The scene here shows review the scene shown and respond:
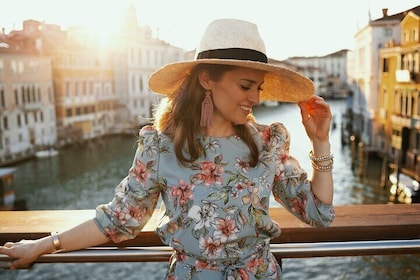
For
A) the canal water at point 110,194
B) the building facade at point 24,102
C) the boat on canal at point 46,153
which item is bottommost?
the canal water at point 110,194

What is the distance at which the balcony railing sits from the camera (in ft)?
2.56

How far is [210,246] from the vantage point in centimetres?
71

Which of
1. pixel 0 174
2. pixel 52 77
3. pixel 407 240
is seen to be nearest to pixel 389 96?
pixel 0 174

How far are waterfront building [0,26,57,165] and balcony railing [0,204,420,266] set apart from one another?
1372 centimetres

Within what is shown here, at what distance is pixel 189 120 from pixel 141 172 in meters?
0.10

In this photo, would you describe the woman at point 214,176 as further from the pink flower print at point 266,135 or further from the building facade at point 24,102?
the building facade at point 24,102

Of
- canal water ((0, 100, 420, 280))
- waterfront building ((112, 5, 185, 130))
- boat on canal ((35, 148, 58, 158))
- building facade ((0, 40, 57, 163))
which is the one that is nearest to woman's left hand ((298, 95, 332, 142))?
canal water ((0, 100, 420, 280))

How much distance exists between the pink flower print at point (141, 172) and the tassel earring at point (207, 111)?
11 cm

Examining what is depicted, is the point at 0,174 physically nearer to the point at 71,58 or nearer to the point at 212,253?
the point at 71,58

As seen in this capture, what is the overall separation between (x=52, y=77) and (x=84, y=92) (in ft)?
6.10

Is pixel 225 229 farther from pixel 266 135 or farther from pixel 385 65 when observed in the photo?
pixel 385 65

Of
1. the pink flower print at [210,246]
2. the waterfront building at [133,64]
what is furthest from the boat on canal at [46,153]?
the pink flower print at [210,246]

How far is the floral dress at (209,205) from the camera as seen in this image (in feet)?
2.33

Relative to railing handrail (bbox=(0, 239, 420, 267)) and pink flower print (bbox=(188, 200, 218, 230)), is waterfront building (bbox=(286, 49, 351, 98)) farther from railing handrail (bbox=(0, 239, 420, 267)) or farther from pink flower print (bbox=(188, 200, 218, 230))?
pink flower print (bbox=(188, 200, 218, 230))
